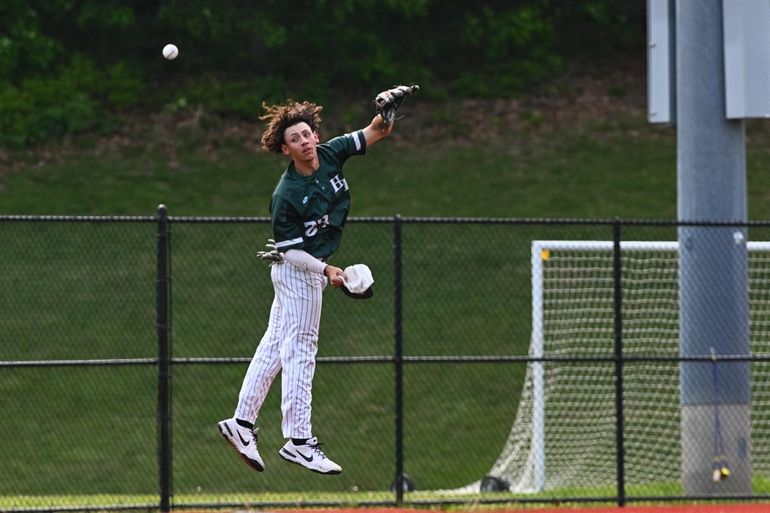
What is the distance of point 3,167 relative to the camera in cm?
2302

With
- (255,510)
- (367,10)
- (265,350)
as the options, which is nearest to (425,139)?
(367,10)

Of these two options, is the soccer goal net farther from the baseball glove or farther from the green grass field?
the baseball glove

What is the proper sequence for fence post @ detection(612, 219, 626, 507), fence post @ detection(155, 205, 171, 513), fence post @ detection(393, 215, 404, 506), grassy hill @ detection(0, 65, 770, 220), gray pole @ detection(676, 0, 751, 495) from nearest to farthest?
fence post @ detection(155, 205, 171, 513) < fence post @ detection(393, 215, 404, 506) < fence post @ detection(612, 219, 626, 507) < gray pole @ detection(676, 0, 751, 495) < grassy hill @ detection(0, 65, 770, 220)

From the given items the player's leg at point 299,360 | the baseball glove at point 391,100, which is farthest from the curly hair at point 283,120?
the player's leg at point 299,360

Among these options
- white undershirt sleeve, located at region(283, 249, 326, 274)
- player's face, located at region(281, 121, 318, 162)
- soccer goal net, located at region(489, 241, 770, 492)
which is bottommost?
soccer goal net, located at region(489, 241, 770, 492)

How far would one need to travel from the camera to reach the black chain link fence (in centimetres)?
1184

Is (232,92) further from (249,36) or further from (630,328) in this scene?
(630,328)

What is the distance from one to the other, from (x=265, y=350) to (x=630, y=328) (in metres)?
9.44

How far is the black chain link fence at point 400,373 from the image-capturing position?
38.8 feet

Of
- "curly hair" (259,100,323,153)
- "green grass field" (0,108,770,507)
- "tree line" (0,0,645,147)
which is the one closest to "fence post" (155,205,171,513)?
"green grass field" (0,108,770,507)

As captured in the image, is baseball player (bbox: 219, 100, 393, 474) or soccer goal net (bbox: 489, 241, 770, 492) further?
soccer goal net (bbox: 489, 241, 770, 492)

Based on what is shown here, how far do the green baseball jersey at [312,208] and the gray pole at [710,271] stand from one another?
467 cm

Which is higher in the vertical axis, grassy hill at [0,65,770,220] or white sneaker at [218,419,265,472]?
grassy hill at [0,65,770,220]

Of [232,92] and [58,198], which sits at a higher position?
[232,92]
